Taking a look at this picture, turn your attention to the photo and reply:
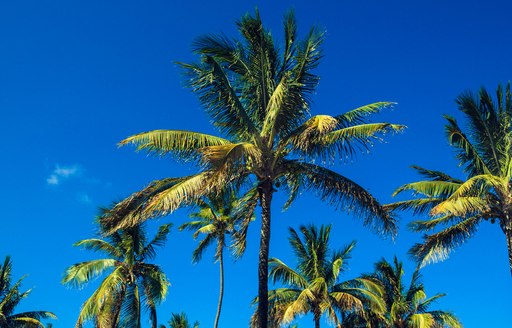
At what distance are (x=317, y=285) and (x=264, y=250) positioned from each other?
40.9 ft

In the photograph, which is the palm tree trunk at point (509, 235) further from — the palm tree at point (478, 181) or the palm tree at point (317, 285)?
the palm tree at point (317, 285)

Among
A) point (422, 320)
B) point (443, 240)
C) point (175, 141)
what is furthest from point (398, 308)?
point (175, 141)

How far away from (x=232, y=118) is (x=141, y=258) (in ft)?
45.2

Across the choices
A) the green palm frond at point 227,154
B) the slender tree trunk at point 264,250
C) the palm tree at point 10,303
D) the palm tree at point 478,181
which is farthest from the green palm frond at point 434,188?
the palm tree at point 10,303

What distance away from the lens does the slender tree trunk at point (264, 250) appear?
1331 cm

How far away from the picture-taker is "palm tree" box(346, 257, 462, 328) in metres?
26.7

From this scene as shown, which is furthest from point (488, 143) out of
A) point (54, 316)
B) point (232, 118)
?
point (54, 316)

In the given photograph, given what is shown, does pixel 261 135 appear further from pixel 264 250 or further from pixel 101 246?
pixel 101 246

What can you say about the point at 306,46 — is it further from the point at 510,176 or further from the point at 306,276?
the point at 306,276

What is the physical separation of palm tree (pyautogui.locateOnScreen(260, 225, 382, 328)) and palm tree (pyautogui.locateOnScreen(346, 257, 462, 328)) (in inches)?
47.9

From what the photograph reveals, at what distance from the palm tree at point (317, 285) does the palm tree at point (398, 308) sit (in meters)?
1.22

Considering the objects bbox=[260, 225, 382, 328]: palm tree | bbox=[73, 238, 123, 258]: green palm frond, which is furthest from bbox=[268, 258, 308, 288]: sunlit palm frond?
bbox=[73, 238, 123, 258]: green palm frond

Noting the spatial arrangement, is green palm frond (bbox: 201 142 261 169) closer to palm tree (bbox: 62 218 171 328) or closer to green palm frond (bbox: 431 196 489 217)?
green palm frond (bbox: 431 196 489 217)

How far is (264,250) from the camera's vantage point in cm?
1416
